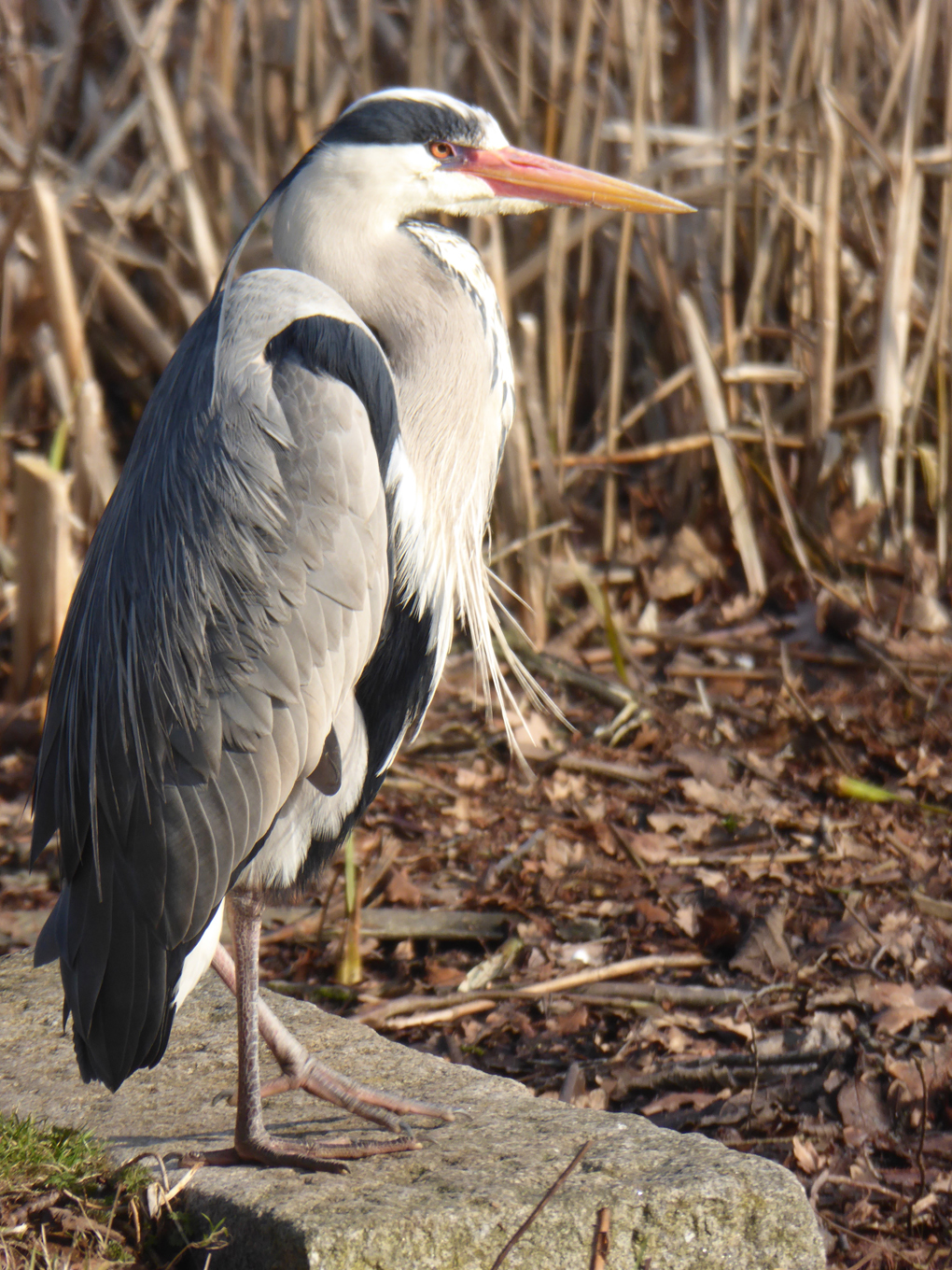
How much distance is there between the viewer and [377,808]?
4234 mm

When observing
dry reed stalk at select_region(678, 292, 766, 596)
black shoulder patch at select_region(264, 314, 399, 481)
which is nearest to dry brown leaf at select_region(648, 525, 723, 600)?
dry reed stalk at select_region(678, 292, 766, 596)

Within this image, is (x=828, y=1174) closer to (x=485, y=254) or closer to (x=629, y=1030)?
(x=629, y=1030)

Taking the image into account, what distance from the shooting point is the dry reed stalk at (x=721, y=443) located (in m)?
4.99

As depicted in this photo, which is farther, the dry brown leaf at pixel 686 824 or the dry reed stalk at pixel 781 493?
the dry reed stalk at pixel 781 493

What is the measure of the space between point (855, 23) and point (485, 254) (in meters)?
1.74

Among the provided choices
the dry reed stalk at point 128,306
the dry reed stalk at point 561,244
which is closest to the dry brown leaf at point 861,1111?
the dry reed stalk at point 561,244

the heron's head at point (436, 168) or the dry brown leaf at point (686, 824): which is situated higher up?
the heron's head at point (436, 168)

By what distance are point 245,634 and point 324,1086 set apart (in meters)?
0.89

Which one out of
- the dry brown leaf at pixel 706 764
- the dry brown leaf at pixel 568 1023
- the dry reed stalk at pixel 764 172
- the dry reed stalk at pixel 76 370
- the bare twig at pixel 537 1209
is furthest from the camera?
the dry reed stalk at pixel 764 172

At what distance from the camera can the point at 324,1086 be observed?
105 inches

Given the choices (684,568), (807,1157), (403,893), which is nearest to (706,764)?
(403,893)

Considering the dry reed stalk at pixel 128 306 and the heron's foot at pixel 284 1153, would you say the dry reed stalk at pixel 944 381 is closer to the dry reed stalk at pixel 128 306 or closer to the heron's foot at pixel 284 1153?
the dry reed stalk at pixel 128 306

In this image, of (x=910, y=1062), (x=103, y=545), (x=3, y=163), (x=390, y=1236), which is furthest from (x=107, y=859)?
(x=3, y=163)

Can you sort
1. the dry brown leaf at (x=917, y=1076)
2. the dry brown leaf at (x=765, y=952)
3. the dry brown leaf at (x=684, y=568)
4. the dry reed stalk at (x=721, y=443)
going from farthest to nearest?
the dry brown leaf at (x=684, y=568) → the dry reed stalk at (x=721, y=443) → the dry brown leaf at (x=765, y=952) → the dry brown leaf at (x=917, y=1076)
